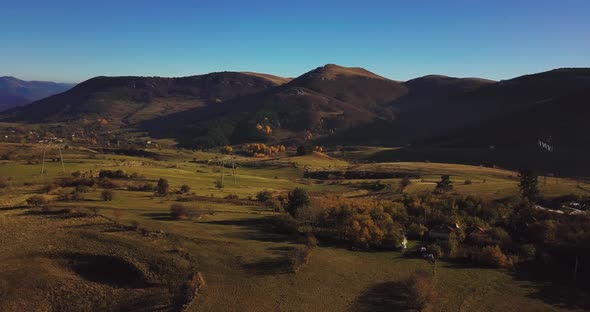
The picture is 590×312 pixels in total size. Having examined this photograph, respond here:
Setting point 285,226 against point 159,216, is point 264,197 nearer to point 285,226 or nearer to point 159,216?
point 159,216

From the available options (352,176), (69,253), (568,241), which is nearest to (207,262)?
(69,253)

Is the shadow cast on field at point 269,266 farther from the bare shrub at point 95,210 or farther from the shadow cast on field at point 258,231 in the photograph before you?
the bare shrub at point 95,210

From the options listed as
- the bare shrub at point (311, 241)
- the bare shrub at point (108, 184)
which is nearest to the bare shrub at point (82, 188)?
the bare shrub at point (108, 184)

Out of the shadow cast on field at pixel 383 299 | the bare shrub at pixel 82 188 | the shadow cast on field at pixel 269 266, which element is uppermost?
the bare shrub at pixel 82 188

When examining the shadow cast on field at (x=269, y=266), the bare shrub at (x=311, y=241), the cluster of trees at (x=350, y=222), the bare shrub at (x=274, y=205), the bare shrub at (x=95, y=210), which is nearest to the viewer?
the shadow cast on field at (x=269, y=266)

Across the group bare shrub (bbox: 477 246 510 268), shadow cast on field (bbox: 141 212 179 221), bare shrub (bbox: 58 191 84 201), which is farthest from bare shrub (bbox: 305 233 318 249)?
bare shrub (bbox: 58 191 84 201)

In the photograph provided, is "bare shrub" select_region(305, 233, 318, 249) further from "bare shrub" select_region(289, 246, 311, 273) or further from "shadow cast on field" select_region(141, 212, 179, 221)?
"shadow cast on field" select_region(141, 212, 179, 221)

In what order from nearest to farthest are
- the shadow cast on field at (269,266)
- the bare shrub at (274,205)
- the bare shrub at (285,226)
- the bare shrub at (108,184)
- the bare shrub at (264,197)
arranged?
the shadow cast on field at (269,266), the bare shrub at (285,226), the bare shrub at (274,205), the bare shrub at (264,197), the bare shrub at (108,184)

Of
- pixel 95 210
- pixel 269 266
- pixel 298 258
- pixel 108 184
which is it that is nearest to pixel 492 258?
pixel 298 258

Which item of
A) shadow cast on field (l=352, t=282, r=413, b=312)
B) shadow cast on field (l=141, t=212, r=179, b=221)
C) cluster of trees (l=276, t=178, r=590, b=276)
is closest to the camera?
shadow cast on field (l=352, t=282, r=413, b=312)
